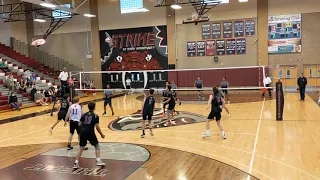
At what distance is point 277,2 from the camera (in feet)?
88.0

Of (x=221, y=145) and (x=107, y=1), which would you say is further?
(x=107, y=1)

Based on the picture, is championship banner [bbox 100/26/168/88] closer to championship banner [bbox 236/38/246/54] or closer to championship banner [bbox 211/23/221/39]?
championship banner [bbox 211/23/221/39]

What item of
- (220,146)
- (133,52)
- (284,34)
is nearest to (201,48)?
(133,52)

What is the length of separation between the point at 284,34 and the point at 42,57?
25301 millimetres

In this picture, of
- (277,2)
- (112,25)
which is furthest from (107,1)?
(277,2)

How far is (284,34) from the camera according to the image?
A: 26750 mm

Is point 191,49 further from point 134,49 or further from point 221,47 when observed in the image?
point 134,49

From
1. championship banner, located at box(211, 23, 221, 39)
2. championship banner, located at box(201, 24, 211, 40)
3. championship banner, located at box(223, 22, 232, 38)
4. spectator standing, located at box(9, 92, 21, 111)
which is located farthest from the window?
spectator standing, located at box(9, 92, 21, 111)

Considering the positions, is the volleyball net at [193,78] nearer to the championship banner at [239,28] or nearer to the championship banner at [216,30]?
the championship banner at [239,28]

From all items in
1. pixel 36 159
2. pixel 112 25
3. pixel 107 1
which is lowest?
pixel 36 159

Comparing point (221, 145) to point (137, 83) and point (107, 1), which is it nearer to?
point (137, 83)

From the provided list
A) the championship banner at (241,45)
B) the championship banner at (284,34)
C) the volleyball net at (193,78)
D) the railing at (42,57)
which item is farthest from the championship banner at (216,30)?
the railing at (42,57)

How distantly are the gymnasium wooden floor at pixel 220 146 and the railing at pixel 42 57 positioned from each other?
1866cm

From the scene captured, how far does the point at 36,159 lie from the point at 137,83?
21.5 m
